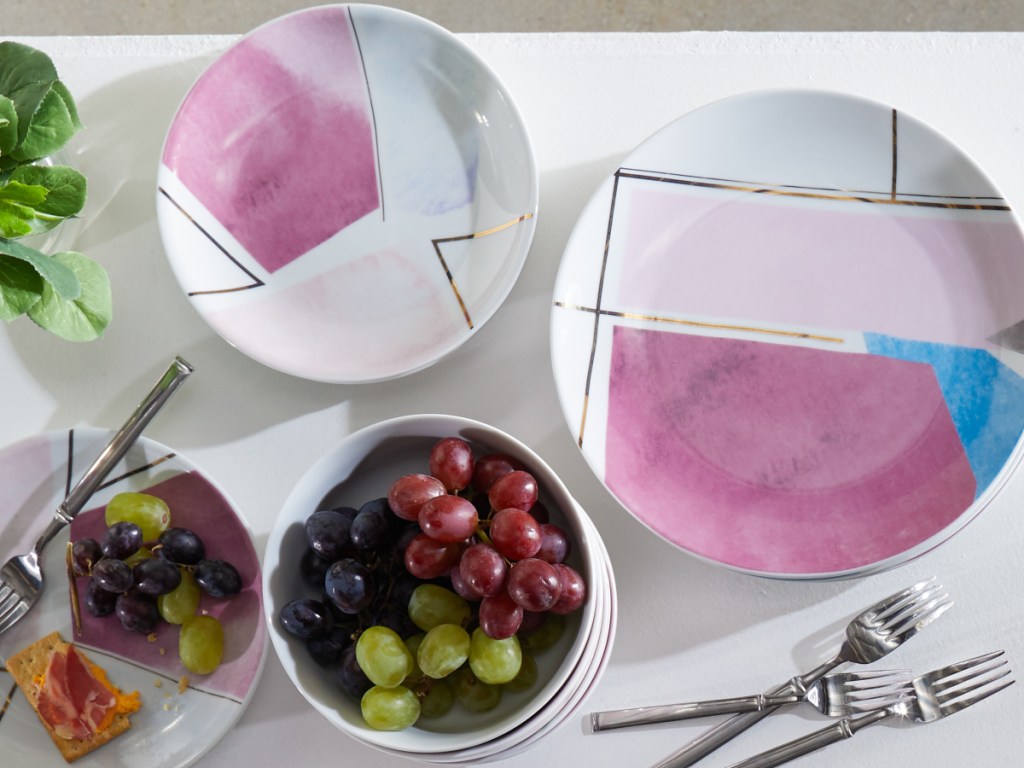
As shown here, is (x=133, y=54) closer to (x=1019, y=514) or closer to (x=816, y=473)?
(x=816, y=473)

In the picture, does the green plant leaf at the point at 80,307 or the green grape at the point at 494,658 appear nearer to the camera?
the green grape at the point at 494,658

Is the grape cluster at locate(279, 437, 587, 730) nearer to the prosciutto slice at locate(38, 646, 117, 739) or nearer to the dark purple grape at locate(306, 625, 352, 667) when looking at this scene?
the dark purple grape at locate(306, 625, 352, 667)

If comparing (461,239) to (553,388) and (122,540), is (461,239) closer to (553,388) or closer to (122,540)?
(553,388)

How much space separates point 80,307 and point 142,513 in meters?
0.17

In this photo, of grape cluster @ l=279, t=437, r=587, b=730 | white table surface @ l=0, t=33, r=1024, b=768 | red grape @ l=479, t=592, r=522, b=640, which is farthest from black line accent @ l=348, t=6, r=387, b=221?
red grape @ l=479, t=592, r=522, b=640

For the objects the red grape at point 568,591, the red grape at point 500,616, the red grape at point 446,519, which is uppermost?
the red grape at point 446,519

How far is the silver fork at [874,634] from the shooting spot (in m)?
0.67

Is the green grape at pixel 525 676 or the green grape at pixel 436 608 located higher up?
the green grape at pixel 436 608

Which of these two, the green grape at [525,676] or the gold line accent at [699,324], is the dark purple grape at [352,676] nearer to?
the green grape at [525,676]

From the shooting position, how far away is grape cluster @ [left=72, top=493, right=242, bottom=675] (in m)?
0.68

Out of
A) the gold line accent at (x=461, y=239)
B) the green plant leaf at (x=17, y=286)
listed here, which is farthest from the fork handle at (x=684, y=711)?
the green plant leaf at (x=17, y=286)

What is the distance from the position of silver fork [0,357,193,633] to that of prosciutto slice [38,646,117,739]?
5 cm

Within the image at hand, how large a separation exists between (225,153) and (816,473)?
1.72ft

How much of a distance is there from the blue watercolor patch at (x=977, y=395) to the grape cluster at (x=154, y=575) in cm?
53
